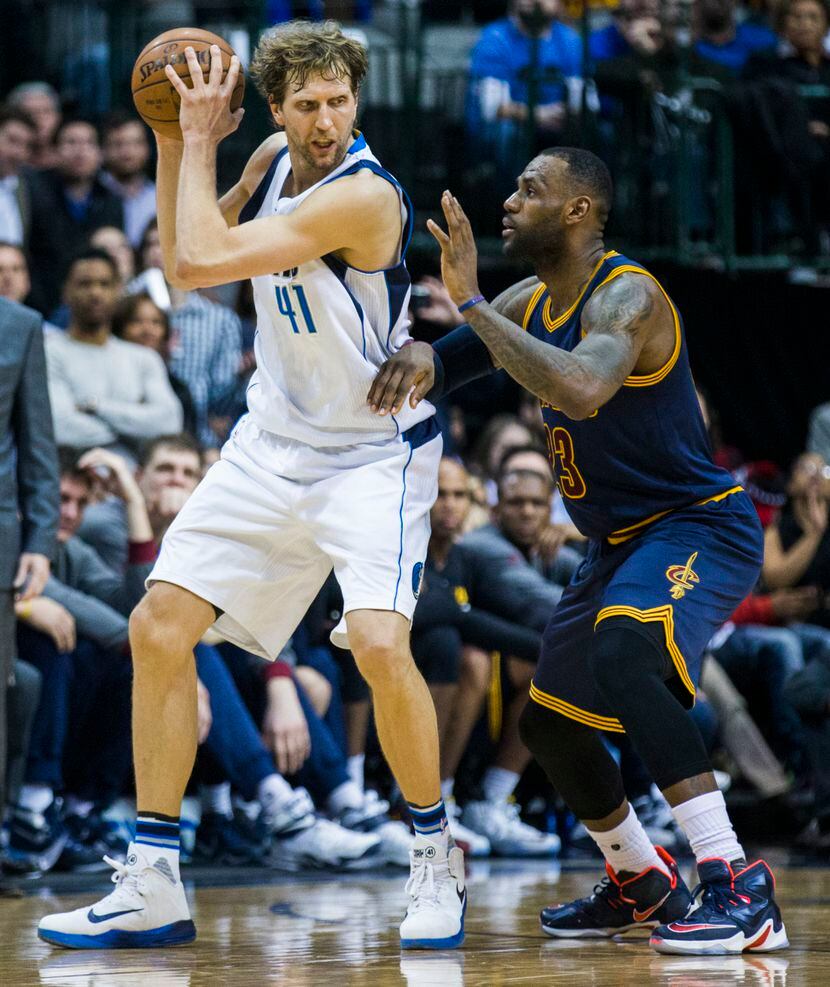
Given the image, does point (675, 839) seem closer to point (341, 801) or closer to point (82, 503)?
point (341, 801)

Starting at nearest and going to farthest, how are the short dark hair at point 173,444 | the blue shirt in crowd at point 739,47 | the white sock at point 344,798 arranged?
the white sock at point 344,798 → the short dark hair at point 173,444 → the blue shirt in crowd at point 739,47

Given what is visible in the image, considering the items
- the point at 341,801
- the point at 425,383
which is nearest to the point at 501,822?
the point at 341,801

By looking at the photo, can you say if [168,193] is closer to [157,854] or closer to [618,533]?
[618,533]

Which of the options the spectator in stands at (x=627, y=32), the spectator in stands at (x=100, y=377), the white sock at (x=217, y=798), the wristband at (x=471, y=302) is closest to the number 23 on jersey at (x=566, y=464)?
the wristband at (x=471, y=302)

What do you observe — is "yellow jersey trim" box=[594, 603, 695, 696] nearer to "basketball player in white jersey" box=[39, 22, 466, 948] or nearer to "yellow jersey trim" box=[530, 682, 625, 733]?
"yellow jersey trim" box=[530, 682, 625, 733]

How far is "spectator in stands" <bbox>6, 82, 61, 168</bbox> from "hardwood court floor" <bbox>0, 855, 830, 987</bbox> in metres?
5.37

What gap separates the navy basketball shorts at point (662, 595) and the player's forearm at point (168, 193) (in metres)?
1.39

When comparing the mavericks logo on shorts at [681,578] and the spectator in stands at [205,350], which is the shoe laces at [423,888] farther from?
the spectator in stands at [205,350]

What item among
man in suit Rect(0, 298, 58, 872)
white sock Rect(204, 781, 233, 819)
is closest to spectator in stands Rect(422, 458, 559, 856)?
white sock Rect(204, 781, 233, 819)

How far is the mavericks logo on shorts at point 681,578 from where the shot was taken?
4.18 meters

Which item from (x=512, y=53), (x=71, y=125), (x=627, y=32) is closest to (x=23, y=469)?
(x=71, y=125)

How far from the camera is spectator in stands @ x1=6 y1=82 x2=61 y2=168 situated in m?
9.83

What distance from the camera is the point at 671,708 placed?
4066 mm

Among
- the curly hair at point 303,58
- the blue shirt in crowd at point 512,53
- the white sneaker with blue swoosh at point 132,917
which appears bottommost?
the white sneaker with blue swoosh at point 132,917
